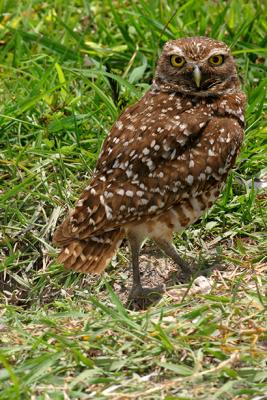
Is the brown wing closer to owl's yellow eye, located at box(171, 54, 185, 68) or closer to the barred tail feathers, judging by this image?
the barred tail feathers

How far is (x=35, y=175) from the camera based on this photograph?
623cm

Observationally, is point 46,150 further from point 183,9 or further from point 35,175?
point 183,9

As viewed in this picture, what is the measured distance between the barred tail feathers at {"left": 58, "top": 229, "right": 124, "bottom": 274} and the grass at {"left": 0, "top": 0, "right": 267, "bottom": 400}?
0.70ft

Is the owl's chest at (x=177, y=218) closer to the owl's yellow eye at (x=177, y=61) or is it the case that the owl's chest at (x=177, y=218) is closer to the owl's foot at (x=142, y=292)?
the owl's foot at (x=142, y=292)

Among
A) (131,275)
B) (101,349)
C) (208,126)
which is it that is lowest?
(131,275)

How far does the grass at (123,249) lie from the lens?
4391 mm

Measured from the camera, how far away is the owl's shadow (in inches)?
223

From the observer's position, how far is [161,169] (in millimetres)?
5434

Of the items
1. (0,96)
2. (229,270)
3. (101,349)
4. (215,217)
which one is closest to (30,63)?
(0,96)

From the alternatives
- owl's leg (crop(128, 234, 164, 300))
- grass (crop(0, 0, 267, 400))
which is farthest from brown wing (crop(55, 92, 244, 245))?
grass (crop(0, 0, 267, 400))

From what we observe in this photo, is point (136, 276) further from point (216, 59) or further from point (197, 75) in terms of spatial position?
point (216, 59)

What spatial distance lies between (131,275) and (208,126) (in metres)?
1.05

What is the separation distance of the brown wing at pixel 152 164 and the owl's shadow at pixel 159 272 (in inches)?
19.0

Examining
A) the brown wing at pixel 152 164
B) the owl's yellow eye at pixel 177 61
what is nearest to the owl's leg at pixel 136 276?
the brown wing at pixel 152 164
